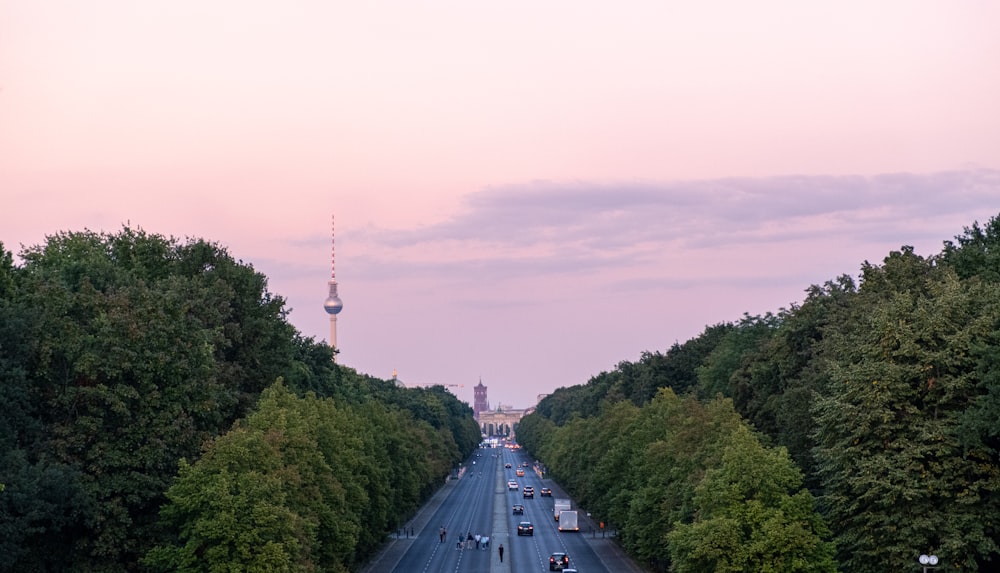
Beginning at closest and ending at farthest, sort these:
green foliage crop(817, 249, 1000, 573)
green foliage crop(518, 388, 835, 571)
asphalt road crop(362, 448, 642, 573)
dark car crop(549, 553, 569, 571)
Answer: green foliage crop(817, 249, 1000, 573), green foliage crop(518, 388, 835, 571), dark car crop(549, 553, 569, 571), asphalt road crop(362, 448, 642, 573)

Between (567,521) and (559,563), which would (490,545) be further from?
(559,563)

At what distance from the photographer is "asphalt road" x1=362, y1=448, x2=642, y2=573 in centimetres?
9081

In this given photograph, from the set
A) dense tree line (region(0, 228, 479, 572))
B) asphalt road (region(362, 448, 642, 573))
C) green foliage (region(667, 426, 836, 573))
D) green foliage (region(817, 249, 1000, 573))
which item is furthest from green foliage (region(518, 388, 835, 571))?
dense tree line (region(0, 228, 479, 572))

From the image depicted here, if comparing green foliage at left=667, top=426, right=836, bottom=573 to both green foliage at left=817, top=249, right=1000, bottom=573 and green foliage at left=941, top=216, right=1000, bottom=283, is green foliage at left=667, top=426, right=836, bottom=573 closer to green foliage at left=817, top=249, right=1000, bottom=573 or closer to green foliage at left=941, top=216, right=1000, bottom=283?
green foliage at left=817, top=249, right=1000, bottom=573

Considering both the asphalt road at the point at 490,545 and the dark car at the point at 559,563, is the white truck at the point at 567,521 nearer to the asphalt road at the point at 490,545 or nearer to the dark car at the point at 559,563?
the asphalt road at the point at 490,545

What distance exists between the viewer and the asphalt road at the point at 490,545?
9081cm

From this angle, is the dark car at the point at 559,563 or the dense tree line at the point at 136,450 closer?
the dense tree line at the point at 136,450

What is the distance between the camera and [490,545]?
108812 millimetres

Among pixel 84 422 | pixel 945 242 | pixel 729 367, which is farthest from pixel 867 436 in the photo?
pixel 729 367

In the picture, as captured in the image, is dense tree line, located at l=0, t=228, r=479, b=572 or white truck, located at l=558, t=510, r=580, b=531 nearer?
dense tree line, located at l=0, t=228, r=479, b=572

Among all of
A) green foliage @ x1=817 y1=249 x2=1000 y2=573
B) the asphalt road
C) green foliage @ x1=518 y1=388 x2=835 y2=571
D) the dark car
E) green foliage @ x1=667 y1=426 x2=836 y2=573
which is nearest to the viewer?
green foliage @ x1=817 y1=249 x2=1000 y2=573

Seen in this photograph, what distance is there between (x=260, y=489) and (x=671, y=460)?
32276 millimetres

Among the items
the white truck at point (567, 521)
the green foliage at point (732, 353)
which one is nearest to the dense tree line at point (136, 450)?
the white truck at point (567, 521)

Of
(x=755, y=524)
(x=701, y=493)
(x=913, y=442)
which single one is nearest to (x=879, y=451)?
(x=913, y=442)
